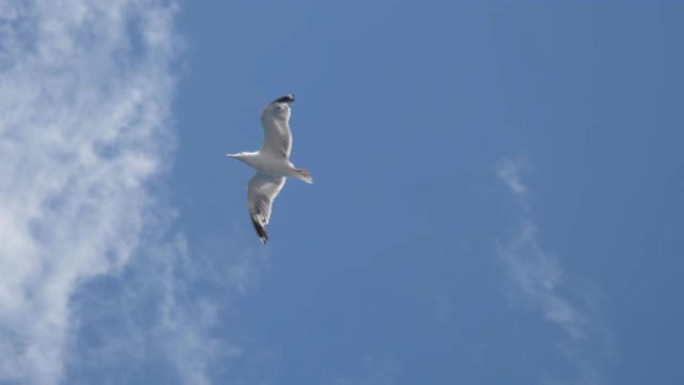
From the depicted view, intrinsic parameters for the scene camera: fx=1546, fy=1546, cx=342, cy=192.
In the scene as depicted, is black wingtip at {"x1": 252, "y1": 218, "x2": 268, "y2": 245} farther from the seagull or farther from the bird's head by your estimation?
the bird's head

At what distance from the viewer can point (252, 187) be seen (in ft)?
154

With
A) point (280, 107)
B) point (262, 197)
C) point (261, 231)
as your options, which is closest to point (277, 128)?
point (280, 107)

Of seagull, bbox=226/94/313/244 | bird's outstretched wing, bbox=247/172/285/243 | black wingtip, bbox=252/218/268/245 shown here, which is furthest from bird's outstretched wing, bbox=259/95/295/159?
black wingtip, bbox=252/218/268/245

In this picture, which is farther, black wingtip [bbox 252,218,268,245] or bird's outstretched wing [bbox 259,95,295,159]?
black wingtip [bbox 252,218,268,245]

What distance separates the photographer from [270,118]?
44344 mm

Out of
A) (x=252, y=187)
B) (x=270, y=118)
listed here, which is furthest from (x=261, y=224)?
(x=270, y=118)

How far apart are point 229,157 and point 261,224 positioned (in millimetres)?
2397

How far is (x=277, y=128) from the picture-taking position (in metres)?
44.6

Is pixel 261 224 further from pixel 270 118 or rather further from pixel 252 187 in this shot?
pixel 270 118

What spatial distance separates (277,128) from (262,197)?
3.30m

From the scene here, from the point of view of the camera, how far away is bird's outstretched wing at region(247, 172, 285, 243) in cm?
4684

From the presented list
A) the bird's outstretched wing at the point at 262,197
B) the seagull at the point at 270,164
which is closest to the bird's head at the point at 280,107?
the seagull at the point at 270,164

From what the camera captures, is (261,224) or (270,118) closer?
(270,118)

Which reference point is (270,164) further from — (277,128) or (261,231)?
(261,231)
